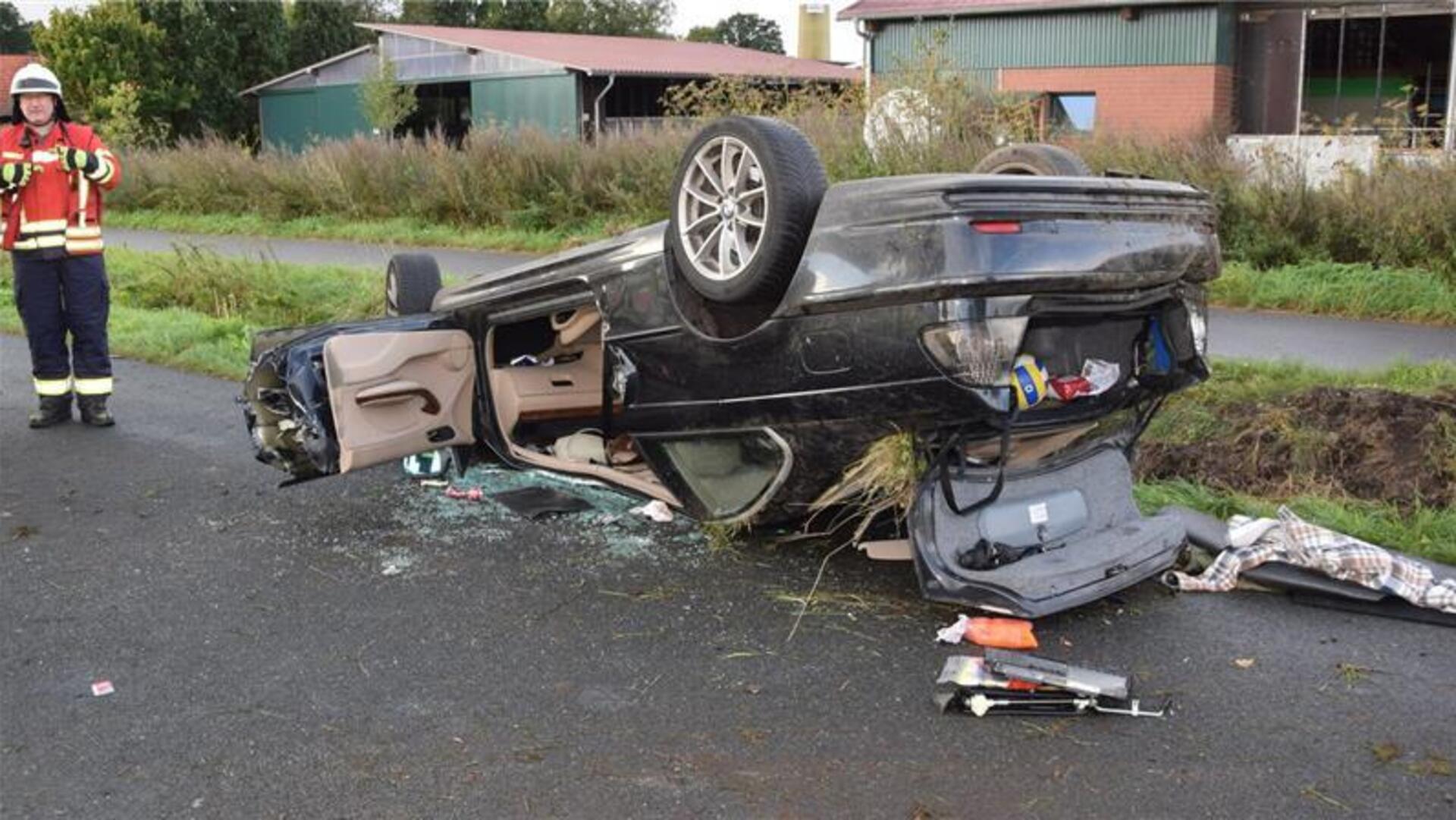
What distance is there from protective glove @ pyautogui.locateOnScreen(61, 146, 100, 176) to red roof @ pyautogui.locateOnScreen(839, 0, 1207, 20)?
21.2 meters

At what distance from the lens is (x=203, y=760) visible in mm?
3561

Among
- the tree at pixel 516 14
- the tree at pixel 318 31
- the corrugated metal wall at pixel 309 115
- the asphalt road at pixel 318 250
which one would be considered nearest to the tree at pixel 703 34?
the tree at pixel 516 14

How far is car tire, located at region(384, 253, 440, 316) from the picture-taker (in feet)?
21.6

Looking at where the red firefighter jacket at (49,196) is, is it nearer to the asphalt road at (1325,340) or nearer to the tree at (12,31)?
the asphalt road at (1325,340)

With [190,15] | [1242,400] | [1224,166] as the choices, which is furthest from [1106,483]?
[190,15]

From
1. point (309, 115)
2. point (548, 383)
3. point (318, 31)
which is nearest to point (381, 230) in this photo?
point (548, 383)

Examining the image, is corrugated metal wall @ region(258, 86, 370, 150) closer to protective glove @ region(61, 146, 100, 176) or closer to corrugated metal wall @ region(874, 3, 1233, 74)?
corrugated metal wall @ region(874, 3, 1233, 74)

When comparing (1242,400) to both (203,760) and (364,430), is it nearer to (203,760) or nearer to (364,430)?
(364,430)

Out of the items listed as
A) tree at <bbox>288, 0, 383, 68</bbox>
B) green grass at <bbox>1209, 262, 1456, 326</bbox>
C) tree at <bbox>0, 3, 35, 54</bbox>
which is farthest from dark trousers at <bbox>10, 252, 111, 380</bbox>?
tree at <bbox>0, 3, 35, 54</bbox>

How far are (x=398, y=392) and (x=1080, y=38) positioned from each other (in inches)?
919

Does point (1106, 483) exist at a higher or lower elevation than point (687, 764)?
higher

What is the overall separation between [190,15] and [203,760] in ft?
161

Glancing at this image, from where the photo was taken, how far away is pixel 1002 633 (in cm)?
426

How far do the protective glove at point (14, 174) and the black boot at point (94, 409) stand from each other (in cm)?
120
